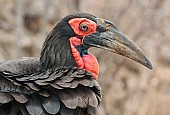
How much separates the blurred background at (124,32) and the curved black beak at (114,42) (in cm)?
338

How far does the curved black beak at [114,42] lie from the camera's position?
4621mm

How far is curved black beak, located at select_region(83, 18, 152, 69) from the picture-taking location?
4.62 m

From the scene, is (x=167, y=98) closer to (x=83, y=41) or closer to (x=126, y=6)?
(x=126, y=6)

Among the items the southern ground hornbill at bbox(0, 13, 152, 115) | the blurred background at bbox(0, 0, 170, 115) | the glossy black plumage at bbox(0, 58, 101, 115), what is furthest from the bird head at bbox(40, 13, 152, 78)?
the blurred background at bbox(0, 0, 170, 115)

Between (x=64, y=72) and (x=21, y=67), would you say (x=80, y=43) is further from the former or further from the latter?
(x=21, y=67)

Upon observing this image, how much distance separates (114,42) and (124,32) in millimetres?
3860

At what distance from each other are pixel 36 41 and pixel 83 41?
463cm

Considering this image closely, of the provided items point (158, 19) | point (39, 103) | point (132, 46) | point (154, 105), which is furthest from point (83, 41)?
point (154, 105)

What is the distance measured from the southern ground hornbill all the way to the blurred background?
3.41 meters

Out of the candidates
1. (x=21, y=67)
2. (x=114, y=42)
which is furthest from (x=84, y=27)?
(x=21, y=67)

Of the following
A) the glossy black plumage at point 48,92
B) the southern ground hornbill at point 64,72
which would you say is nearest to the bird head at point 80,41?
the southern ground hornbill at point 64,72

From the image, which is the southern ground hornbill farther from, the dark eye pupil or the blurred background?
the blurred background

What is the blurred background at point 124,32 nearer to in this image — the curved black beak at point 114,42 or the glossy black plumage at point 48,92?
the curved black beak at point 114,42

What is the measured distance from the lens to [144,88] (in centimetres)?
854
